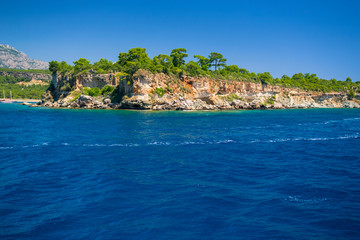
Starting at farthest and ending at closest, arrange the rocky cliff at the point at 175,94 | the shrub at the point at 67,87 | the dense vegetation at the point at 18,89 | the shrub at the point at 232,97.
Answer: the dense vegetation at the point at 18,89, the shrub at the point at 67,87, the shrub at the point at 232,97, the rocky cliff at the point at 175,94

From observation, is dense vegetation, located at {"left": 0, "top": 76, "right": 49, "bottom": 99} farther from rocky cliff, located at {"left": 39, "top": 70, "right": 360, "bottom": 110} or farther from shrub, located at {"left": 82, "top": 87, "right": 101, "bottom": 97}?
shrub, located at {"left": 82, "top": 87, "right": 101, "bottom": 97}

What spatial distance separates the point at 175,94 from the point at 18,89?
136m

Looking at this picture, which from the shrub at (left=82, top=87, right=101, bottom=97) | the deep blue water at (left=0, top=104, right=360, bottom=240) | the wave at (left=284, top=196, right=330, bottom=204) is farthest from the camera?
the shrub at (left=82, top=87, right=101, bottom=97)

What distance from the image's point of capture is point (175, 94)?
73875mm

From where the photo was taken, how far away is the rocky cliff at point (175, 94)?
70250mm

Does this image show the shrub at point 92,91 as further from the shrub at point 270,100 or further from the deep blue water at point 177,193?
the deep blue water at point 177,193

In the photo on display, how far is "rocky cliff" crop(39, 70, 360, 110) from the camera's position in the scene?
7025 centimetres

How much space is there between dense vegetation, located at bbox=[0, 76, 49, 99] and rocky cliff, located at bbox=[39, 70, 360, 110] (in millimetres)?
65786

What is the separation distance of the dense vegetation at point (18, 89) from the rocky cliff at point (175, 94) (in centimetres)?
6579

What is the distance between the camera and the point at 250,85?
91.6 meters

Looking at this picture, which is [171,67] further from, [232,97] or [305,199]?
[305,199]

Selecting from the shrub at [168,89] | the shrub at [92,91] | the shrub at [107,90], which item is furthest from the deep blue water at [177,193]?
the shrub at [92,91]

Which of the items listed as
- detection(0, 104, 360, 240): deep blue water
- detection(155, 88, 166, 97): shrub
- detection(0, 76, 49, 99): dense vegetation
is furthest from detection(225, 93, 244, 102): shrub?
detection(0, 76, 49, 99): dense vegetation

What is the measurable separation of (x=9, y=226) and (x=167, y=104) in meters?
63.2
